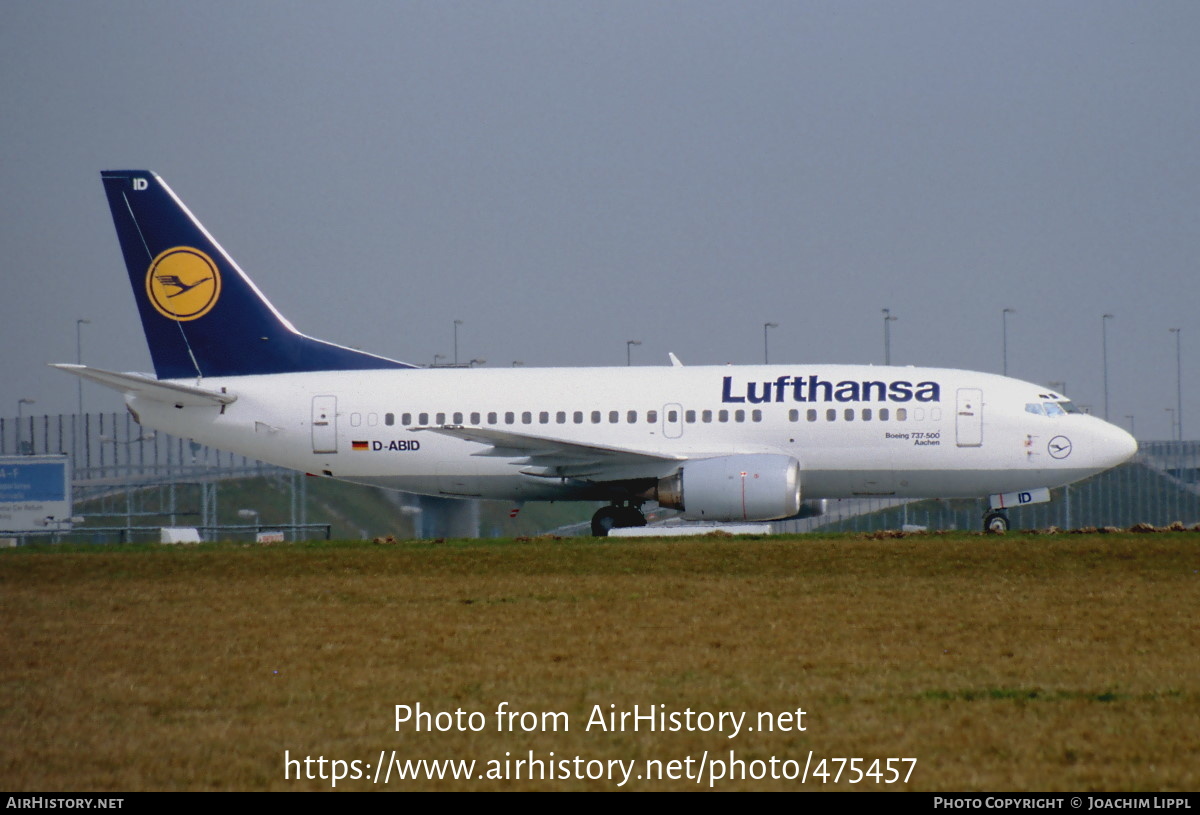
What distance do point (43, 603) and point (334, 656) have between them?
6.50 meters

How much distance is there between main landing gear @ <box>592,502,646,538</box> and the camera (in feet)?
95.9

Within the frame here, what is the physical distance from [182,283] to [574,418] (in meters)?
10.1

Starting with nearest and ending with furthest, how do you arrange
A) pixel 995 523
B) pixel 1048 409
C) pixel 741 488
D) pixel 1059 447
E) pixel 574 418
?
pixel 741 488 → pixel 995 523 → pixel 1059 447 → pixel 1048 409 → pixel 574 418

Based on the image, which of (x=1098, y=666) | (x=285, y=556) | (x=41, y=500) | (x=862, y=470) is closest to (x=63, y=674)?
(x=1098, y=666)

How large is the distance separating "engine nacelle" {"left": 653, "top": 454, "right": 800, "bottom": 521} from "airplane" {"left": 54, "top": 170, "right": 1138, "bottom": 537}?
0.13 ft

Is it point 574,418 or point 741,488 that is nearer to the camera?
point 741,488

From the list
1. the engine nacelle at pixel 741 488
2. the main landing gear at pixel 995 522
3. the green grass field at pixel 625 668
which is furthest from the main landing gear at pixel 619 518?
the green grass field at pixel 625 668

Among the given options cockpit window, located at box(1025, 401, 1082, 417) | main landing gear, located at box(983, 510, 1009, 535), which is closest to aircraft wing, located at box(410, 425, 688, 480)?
main landing gear, located at box(983, 510, 1009, 535)

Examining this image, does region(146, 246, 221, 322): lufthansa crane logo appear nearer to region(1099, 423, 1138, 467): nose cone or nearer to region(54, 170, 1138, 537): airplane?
region(54, 170, 1138, 537): airplane

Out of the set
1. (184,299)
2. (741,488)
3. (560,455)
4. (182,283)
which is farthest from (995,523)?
(182,283)

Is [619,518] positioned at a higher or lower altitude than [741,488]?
lower

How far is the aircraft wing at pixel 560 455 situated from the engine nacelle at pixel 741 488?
128cm

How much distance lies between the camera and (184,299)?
30578mm

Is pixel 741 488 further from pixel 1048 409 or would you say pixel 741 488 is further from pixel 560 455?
pixel 1048 409
